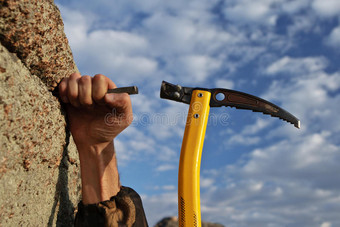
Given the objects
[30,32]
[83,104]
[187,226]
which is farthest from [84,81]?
[187,226]

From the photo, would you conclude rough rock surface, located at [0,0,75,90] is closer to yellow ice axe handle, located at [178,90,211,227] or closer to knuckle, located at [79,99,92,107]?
knuckle, located at [79,99,92,107]

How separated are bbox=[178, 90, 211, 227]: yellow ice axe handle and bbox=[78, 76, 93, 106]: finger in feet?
2.50

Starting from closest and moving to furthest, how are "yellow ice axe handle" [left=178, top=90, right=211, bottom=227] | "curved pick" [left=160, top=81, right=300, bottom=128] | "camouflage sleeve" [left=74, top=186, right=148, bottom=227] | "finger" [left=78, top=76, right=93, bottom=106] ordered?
"finger" [left=78, top=76, right=93, bottom=106] → "camouflage sleeve" [left=74, top=186, right=148, bottom=227] → "yellow ice axe handle" [left=178, top=90, right=211, bottom=227] → "curved pick" [left=160, top=81, right=300, bottom=128]

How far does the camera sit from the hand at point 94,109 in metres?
1.80

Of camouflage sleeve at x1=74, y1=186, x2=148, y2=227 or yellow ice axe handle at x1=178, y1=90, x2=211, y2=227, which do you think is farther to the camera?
yellow ice axe handle at x1=178, y1=90, x2=211, y2=227

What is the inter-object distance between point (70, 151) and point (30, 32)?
32.2 inches

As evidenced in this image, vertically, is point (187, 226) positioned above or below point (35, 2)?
below

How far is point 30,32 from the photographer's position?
1623 mm

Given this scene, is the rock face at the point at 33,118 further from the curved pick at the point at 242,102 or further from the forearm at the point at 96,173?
the curved pick at the point at 242,102

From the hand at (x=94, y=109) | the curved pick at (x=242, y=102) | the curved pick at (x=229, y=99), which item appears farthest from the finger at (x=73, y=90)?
the curved pick at (x=242, y=102)

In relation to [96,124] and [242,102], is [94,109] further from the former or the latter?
[242,102]

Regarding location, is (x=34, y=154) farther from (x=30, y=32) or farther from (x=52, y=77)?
(x=30, y=32)

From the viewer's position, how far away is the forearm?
1.97 metres

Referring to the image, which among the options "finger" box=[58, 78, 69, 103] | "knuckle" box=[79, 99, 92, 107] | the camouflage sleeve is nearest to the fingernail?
"finger" box=[58, 78, 69, 103]
